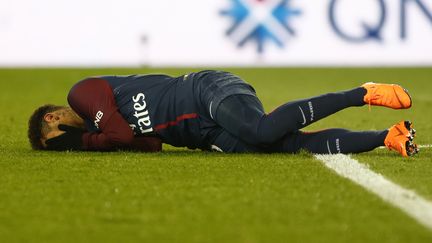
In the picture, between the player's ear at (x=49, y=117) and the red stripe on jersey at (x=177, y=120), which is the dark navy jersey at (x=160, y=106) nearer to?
the red stripe on jersey at (x=177, y=120)

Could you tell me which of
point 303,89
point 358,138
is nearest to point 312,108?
point 358,138

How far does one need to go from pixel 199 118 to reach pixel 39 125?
0.85 meters

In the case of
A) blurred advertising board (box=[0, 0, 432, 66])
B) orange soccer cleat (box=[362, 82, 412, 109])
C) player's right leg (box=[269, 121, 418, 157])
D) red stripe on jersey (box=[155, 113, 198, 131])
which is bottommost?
blurred advertising board (box=[0, 0, 432, 66])

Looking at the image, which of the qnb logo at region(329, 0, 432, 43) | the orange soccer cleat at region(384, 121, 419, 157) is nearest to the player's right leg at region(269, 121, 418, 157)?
the orange soccer cleat at region(384, 121, 419, 157)

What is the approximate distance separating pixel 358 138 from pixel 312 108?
0.30 m

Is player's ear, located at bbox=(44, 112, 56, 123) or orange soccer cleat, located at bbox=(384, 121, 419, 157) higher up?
player's ear, located at bbox=(44, 112, 56, 123)

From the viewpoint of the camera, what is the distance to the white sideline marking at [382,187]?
3327 mm

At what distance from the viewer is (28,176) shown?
13.8 feet

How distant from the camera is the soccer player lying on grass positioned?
185 inches

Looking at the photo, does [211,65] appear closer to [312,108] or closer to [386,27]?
[386,27]

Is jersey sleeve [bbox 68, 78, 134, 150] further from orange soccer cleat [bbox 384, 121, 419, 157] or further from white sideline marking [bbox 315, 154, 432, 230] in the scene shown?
orange soccer cleat [bbox 384, 121, 419, 157]

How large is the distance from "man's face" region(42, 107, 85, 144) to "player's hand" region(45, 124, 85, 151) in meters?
0.02

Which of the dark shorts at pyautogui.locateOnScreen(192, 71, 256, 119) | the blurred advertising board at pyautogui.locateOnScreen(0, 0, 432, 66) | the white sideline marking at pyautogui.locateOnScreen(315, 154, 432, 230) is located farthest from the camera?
the blurred advertising board at pyautogui.locateOnScreen(0, 0, 432, 66)

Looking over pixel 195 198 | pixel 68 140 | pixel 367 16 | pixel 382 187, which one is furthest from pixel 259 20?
pixel 195 198
